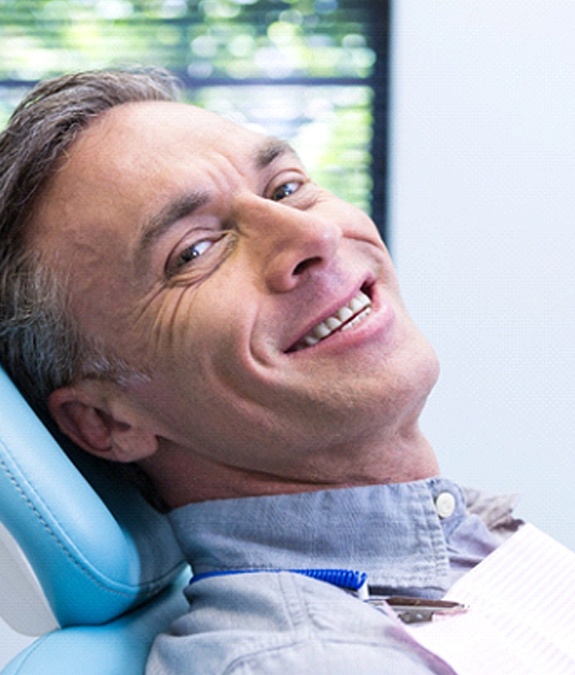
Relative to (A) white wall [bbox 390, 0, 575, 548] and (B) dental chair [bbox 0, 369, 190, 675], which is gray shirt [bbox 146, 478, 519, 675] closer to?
(B) dental chair [bbox 0, 369, 190, 675]

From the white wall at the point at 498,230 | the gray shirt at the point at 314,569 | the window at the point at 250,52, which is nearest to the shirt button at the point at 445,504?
the gray shirt at the point at 314,569

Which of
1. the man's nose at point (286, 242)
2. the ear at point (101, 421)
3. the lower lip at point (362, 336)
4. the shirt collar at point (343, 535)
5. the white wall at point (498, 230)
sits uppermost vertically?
the man's nose at point (286, 242)

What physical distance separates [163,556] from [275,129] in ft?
6.11

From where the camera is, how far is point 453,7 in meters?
2.71

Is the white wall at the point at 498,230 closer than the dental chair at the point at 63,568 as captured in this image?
No

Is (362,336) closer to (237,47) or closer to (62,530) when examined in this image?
(62,530)

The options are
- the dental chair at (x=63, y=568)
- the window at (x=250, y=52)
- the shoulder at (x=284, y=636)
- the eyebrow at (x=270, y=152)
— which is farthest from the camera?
the window at (x=250, y=52)

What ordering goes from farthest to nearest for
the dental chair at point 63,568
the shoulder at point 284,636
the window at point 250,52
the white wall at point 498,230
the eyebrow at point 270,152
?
1. the window at point 250,52
2. the white wall at point 498,230
3. the eyebrow at point 270,152
4. the dental chair at point 63,568
5. the shoulder at point 284,636

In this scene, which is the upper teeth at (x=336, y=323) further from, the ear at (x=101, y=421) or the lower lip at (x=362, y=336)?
the ear at (x=101, y=421)

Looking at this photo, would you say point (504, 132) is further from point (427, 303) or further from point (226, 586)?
point (226, 586)

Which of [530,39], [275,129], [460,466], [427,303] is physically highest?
[530,39]

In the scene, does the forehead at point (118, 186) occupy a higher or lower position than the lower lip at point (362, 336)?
higher

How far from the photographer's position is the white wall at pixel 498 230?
2693mm

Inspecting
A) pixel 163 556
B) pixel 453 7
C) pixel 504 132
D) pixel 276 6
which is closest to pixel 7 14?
pixel 276 6
